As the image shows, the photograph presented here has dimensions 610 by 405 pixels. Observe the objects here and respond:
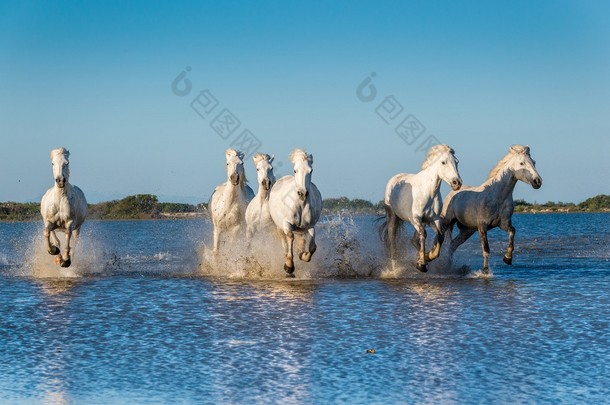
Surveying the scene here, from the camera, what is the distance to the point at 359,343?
9.18 metres

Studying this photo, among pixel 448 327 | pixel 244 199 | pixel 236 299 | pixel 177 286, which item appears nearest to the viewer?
pixel 448 327

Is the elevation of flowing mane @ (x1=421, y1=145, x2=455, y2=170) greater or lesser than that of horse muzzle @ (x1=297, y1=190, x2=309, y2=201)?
greater

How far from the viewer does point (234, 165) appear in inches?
669

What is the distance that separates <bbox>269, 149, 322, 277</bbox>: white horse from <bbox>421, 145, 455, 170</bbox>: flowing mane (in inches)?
72.7

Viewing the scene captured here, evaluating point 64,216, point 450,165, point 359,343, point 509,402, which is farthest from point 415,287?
point 509,402

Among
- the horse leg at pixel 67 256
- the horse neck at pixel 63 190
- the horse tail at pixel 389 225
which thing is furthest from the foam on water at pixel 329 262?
the horse neck at pixel 63 190

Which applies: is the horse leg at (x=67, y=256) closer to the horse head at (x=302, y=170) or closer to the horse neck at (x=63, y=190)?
the horse neck at (x=63, y=190)

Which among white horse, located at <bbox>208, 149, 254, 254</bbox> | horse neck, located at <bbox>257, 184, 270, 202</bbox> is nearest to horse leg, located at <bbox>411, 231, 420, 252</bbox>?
horse neck, located at <bbox>257, 184, 270, 202</bbox>

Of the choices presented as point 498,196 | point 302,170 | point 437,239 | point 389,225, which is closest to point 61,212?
point 302,170

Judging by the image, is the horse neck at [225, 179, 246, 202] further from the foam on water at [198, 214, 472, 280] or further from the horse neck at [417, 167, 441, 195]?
the horse neck at [417, 167, 441, 195]

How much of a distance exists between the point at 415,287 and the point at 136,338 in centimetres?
548

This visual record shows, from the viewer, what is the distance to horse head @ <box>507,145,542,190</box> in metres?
15.5

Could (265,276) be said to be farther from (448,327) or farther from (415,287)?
(448,327)

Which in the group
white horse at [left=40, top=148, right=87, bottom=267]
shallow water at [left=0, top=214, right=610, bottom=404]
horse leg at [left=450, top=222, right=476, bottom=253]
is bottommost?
shallow water at [left=0, top=214, right=610, bottom=404]
